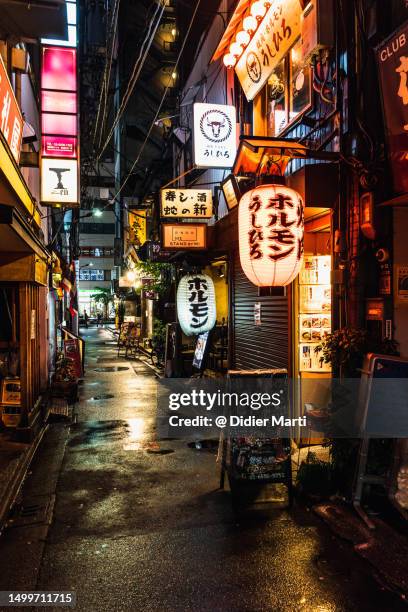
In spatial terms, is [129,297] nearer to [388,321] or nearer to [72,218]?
[72,218]

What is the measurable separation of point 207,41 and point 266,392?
1633 centimetres

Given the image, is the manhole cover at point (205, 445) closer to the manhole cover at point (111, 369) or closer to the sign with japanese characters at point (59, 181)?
the sign with japanese characters at point (59, 181)

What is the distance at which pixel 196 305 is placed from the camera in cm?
1507

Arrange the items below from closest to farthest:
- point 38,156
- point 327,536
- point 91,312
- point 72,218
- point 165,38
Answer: point 327,536 → point 38,156 → point 72,218 → point 165,38 → point 91,312

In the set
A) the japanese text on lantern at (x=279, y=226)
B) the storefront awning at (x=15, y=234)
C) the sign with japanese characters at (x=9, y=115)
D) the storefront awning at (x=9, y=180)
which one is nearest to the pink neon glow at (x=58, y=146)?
the storefront awning at (x=15, y=234)

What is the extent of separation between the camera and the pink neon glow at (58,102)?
1202 centimetres

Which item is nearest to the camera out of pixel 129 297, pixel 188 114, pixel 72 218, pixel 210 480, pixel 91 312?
pixel 210 480

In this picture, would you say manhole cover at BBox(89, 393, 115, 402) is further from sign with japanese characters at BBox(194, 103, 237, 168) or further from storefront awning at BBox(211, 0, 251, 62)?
storefront awning at BBox(211, 0, 251, 62)

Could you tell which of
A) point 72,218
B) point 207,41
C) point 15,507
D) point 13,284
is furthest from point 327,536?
point 72,218

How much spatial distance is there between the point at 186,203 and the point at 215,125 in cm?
293

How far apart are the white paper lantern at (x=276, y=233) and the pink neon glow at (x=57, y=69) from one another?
7.29 metres

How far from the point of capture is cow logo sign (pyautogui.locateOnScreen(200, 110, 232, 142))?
44.6 feet

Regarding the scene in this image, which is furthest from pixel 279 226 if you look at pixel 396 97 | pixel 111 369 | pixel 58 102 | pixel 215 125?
pixel 111 369

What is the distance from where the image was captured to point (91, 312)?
3521 inches
